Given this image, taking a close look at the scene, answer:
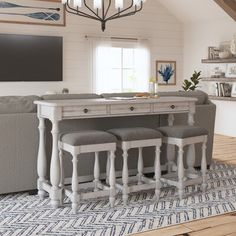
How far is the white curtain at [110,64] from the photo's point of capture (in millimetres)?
8281

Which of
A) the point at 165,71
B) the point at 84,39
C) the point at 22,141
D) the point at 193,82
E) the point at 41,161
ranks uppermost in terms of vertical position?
the point at 84,39

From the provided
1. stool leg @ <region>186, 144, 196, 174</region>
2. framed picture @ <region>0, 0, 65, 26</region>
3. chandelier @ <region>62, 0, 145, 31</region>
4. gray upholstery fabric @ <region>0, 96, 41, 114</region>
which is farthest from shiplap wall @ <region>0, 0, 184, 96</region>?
stool leg @ <region>186, 144, 196, 174</region>

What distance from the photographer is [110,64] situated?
27.8ft

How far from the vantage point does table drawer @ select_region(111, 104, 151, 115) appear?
3746 millimetres

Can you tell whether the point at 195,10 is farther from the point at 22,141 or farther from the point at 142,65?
the point at 22,141

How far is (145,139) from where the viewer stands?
3.68m

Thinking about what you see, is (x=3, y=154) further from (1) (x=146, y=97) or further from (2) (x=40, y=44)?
(2) (x=40, y=44)

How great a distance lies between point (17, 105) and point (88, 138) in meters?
0.88

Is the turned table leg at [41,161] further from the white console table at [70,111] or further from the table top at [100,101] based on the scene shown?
the table top at [100,101]

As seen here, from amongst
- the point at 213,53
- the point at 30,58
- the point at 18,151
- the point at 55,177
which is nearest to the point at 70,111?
the point at 55,177

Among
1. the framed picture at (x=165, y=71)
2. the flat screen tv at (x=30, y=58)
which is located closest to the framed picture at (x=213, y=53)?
the framed picture at (x=165, y=71)

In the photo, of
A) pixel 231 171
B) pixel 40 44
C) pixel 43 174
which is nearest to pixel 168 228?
pixel 43 174

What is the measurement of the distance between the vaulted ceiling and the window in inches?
40.9

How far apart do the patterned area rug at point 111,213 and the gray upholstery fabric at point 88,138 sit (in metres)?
0.59
